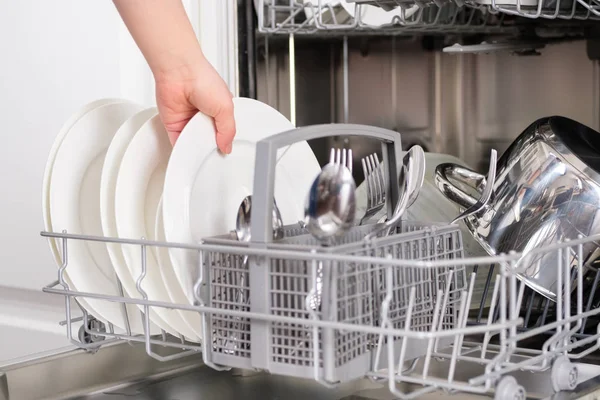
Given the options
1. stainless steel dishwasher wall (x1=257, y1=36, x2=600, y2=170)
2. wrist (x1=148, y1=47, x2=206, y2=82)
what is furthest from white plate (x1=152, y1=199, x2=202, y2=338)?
stainless steel dishwasher wall (x1=257, y1=36, x2=600, y2=170)

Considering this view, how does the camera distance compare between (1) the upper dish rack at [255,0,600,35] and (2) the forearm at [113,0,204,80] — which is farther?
(1) the upper dish rack at [255,0,600,35]

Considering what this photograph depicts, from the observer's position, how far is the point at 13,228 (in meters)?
A: 1.40

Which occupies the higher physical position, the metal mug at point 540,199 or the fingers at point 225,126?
the fingers at point 225,126

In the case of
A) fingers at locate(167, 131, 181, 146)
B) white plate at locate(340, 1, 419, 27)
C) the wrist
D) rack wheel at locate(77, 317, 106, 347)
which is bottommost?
rack wheel at locate(77, 317, 106, 347)

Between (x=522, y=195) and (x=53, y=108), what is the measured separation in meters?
0.84

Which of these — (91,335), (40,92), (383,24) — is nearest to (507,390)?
(91,335)

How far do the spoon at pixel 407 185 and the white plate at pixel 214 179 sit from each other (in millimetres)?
118

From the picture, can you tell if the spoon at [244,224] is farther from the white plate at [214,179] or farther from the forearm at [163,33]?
the forearm at [163,33]

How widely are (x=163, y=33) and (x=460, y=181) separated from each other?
0.32 meters

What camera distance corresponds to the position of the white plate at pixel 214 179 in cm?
68

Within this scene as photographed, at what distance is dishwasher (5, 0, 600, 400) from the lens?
1.83 ft

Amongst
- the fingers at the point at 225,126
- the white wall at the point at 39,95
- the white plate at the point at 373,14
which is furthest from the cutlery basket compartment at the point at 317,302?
the white wall at the point at 39,95

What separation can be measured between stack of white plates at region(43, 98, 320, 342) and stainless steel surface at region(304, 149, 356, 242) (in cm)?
14

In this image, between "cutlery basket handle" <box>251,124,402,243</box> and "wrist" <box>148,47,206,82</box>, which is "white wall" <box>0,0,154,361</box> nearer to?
"wrist" <box>148,47,206,82</box>
